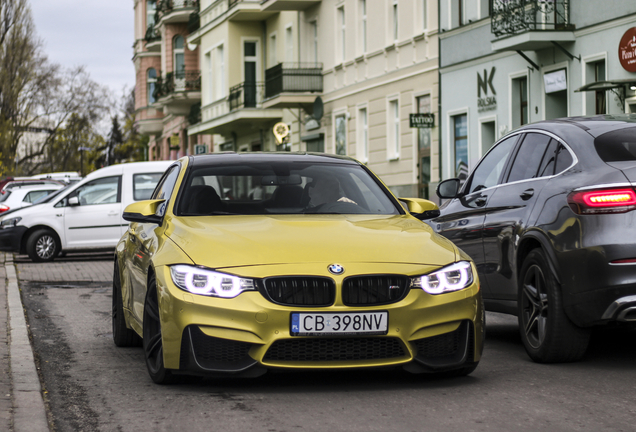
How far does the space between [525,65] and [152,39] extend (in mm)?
A: 43462

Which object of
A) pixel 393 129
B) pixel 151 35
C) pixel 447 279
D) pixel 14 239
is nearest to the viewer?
pixel 447 279

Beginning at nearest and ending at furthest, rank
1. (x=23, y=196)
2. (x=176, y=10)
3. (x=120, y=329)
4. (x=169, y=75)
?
(x=120, y=329), (x=23, y=196), (x=169, y=75), (x=176, y=10)

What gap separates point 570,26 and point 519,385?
18382 mm

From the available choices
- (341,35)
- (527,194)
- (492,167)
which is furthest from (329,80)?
(527,194)

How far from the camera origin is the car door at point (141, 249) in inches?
277

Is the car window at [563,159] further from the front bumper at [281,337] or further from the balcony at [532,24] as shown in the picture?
the balcony at [532,24]

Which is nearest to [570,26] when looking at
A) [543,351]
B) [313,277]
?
[543,351]

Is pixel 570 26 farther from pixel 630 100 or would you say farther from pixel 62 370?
pixel 62 370

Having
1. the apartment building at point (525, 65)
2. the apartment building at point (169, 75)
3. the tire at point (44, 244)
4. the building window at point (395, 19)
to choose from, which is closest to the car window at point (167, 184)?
the tire at point (44, 244)

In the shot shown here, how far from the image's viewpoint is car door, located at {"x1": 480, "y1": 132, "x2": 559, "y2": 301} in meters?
7.68

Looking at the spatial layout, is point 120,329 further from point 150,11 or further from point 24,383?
point 150,11

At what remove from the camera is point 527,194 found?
304 inches

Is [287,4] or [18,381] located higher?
[287,4]

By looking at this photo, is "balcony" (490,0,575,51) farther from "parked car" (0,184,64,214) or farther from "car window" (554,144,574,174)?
"car window" (554,144,574,174)
